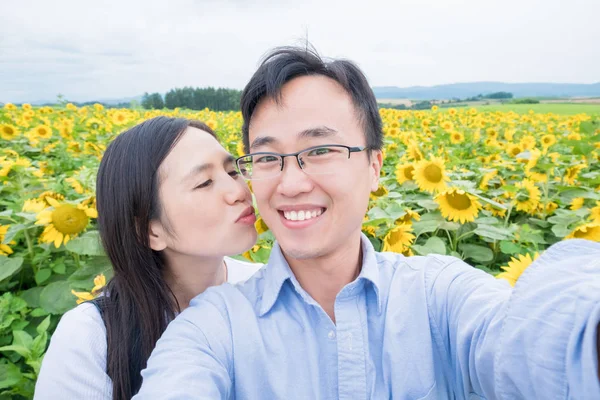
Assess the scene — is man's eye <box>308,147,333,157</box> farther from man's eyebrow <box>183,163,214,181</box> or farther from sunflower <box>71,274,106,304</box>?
sunflower <box>71,274,106,304</box>

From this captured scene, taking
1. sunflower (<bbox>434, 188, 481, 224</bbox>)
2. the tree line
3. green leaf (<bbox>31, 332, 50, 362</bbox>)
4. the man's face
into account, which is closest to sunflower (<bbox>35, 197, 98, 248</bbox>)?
green leaf (<bbox>31, 332, 50, 362</bbox>)

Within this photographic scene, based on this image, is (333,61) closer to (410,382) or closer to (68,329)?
(410,382)

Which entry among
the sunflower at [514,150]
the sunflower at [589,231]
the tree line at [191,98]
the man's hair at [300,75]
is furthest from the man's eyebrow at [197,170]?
the tree line at [191,98]

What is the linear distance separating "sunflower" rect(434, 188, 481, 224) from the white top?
1.78 meters

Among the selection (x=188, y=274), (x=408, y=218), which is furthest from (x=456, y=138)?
(x=188, y=274)

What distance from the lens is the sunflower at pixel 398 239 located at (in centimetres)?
210

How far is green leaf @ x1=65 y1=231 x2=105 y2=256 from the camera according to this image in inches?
81.9

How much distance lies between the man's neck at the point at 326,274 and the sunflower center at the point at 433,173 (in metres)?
1.61

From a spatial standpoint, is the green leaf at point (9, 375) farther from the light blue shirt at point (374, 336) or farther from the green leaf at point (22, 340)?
the light blue shirt at point (374, 336)

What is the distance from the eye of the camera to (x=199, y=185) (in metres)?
1.65

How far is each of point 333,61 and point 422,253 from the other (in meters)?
1.00

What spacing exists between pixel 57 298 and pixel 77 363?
76cm

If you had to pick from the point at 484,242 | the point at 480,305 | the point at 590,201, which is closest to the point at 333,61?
the point at 480,305

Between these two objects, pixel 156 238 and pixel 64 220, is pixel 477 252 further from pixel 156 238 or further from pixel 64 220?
pixel 64 220
